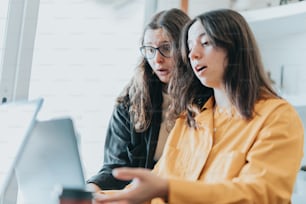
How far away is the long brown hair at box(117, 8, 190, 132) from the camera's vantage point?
96cm

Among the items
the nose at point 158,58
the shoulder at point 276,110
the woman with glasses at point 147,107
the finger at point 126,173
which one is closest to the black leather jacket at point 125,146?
the woman with glasses at point 147,107

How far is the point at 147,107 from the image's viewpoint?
38.1 inches

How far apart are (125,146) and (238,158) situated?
39 centimetres

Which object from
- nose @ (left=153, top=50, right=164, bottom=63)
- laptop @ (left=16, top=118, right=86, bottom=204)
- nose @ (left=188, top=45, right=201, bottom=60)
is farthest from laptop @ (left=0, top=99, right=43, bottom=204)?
nose @ (left=153, top=50, right=164, bottom=63)

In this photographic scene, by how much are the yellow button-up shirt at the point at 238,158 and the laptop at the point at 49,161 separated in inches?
6.0

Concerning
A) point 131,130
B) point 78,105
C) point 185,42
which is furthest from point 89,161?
point 185,42

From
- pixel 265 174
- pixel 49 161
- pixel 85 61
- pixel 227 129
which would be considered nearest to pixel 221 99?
pixel 227 129

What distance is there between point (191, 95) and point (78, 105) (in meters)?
0.46

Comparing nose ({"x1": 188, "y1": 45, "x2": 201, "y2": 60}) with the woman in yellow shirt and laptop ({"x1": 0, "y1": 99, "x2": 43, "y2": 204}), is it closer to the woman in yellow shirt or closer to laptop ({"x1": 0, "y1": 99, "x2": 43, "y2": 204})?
the woman in yellow shirt

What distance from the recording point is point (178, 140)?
0.80 metres

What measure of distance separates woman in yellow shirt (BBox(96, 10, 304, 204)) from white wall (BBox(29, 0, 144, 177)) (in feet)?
1.40

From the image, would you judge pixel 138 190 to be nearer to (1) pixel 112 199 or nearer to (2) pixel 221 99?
(1) pixel 112 199

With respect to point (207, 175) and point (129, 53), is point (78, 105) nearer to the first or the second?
point (129, 53)

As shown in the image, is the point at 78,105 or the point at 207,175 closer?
the point at 207,175
